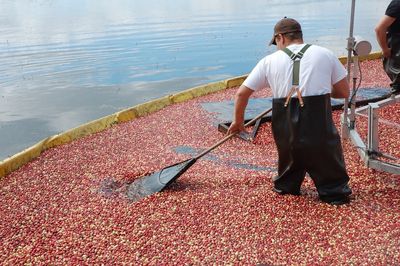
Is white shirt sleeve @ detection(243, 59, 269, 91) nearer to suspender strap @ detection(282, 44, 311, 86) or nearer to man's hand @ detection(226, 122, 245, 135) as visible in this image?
suspender strap @ detection(282, 44, 311, 86)

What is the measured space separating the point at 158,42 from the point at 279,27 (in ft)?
68.7

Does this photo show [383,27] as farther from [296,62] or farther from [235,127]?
[235,127]

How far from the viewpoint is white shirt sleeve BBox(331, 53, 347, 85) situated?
3980mm

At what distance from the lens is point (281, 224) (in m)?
4.05

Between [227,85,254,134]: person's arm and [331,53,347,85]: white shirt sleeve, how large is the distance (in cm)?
74

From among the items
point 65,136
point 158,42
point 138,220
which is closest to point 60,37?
point 158,42

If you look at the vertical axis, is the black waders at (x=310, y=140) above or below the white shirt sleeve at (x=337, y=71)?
below

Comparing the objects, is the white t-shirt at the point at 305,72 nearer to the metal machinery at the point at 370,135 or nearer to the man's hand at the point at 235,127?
the man's hand at the point at 235,127

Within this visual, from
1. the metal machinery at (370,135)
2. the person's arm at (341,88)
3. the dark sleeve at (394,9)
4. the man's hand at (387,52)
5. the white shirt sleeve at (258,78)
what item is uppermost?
the dark sleeve at (394,9)

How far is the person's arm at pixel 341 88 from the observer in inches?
162

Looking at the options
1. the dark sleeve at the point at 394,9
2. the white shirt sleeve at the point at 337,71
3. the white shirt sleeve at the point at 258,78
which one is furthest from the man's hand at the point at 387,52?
the white shirt sleeve at the point at 258,78

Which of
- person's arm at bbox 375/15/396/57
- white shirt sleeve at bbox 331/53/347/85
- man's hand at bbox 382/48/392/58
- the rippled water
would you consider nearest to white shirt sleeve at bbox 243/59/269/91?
white shirt sleeve at bbox 331/53/347/85

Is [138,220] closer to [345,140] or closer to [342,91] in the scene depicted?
[342,91]

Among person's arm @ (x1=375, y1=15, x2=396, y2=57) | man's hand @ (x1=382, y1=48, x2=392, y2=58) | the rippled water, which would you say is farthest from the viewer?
the rippled water
